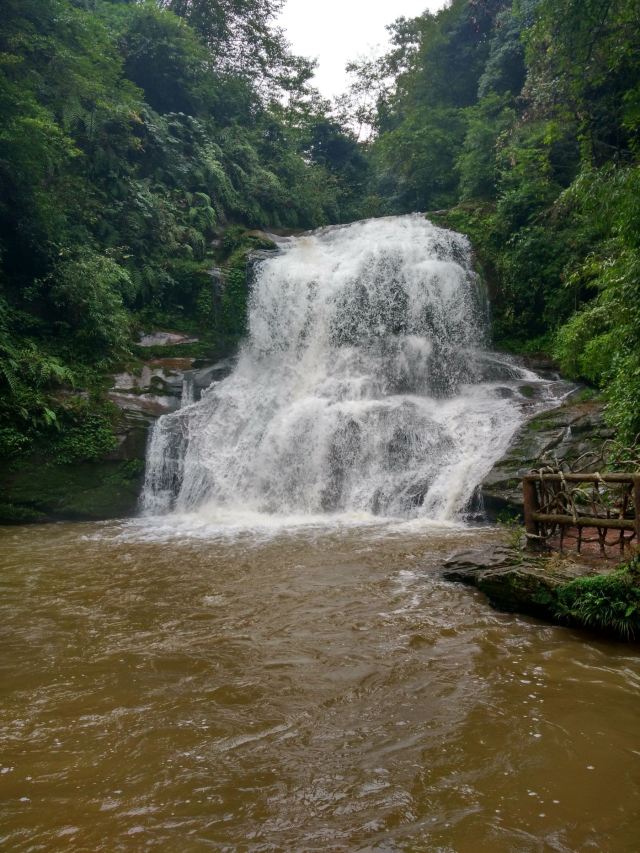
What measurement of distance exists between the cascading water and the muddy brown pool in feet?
17.1

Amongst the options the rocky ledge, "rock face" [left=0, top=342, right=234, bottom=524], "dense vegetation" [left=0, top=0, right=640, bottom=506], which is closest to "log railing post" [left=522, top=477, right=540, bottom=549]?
the rocky ledge

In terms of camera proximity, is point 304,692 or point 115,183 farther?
point 115,183

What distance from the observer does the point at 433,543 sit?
8.09m

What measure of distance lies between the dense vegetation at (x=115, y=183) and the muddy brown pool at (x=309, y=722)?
8.16 meters

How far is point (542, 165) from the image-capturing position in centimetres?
1442

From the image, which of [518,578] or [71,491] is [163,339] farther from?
[518,578]

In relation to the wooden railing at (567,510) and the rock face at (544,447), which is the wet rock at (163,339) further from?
the wooden railing at (567,510)

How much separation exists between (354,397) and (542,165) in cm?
768

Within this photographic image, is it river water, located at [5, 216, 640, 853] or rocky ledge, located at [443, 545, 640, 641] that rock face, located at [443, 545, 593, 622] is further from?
river water, located at [5, 216, 640, 853]

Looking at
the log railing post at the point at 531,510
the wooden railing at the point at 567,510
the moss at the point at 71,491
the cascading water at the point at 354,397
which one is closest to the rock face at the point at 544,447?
the cascading water at the point at 354,397

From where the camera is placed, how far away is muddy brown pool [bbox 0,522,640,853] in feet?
8.27

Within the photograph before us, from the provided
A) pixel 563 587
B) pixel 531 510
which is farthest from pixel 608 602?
pixel 531 510

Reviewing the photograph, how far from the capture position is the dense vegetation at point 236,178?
1156 cm

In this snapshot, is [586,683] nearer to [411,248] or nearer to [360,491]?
[360,491]
